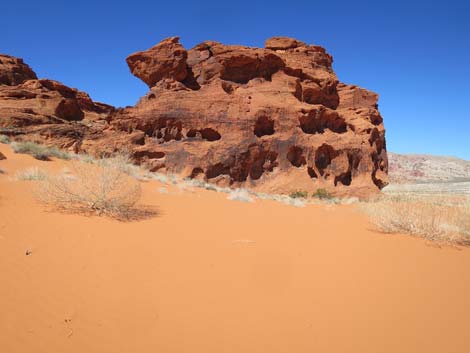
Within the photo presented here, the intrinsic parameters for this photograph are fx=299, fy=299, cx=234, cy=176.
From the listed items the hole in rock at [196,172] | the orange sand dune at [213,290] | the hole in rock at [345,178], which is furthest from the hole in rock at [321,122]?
the orange sand dune at [213,290]

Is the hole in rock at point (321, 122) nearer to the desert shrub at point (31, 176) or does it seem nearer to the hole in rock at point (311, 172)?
the hole in rock at point (311, 172)

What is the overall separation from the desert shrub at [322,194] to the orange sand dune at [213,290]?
11014mm

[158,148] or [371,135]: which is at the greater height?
[371,135]

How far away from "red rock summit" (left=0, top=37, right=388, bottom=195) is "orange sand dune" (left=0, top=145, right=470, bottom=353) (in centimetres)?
1126

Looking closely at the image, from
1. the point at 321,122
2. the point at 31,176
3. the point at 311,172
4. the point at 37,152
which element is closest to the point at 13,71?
the point at 37,152

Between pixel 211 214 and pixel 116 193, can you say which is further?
pixel 211 214

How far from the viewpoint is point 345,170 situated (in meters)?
17.9

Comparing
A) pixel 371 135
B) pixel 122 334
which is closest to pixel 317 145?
pixel 371 135

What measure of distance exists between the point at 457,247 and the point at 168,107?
584 inches

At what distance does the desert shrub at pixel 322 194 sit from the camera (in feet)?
52.4

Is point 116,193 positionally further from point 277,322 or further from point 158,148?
point 158,148

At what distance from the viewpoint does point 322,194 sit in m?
16.2

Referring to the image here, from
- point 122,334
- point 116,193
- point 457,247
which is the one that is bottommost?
point 122,334

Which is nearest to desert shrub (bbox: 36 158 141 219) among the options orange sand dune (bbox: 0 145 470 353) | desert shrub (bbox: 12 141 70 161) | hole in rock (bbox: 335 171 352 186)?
orange sand dune (bbox: 0 145 470 353)
